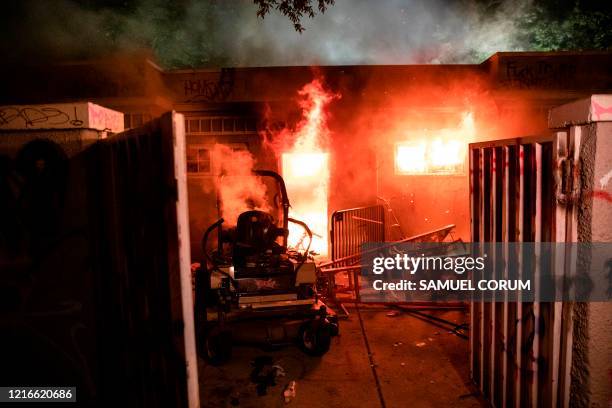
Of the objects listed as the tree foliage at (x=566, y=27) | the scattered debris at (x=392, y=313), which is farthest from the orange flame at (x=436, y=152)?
the tree foliage at (x=566, y=27)

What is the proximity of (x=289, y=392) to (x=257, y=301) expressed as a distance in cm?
139

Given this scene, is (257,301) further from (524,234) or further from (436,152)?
(436,152)

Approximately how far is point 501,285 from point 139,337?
3.63 m

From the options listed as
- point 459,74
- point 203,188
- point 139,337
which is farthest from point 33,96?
point 459,74

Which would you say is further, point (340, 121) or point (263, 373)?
point (340, 121)

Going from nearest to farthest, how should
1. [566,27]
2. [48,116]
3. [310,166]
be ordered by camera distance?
[48,116]
[310,166]
[566,27]

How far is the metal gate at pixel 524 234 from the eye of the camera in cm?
322

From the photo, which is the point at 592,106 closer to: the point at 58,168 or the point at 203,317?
the point at 58,168

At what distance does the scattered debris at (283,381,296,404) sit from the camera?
470cm

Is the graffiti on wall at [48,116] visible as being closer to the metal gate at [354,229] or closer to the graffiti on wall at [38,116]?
the graffiti on wall at [38,116]

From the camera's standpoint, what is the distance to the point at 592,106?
2885mm

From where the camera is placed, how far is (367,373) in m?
5.30

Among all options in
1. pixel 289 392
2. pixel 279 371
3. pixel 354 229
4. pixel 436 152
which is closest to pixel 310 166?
pixel 354 229

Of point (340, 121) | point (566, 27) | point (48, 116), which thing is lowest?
point (48, 116)
